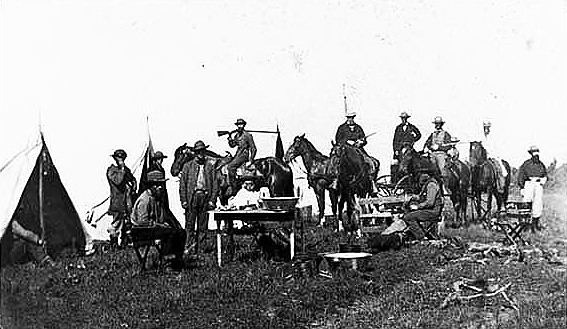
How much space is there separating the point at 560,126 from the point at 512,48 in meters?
0.67

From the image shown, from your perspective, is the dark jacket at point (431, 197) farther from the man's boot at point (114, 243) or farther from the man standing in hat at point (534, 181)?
the man's boot at point (114, 243)

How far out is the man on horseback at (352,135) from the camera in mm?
5852

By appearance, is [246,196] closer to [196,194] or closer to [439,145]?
[196,194]

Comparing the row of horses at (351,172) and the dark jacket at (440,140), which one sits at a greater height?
the dark jacket at (440,140)

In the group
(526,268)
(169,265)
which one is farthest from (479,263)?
(169,265)

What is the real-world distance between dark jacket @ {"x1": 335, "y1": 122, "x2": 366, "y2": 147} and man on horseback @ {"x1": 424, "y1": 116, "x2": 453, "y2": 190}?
0.50 metres

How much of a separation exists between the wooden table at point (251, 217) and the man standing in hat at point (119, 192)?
2.29ft

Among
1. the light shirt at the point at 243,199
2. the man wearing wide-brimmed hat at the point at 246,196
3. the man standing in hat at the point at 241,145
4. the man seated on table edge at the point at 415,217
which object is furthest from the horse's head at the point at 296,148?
the man seated on table edge at the point at 415,217

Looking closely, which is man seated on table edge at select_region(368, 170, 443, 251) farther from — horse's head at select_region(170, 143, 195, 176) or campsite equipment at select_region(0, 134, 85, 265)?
campsite equipment at select_region(0, 134, 85, 265)

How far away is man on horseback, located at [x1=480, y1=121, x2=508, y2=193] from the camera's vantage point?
227 inches

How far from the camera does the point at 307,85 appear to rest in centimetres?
584

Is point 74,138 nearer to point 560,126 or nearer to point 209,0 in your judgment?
point 209,0

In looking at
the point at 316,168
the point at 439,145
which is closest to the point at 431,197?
the point at 439,145

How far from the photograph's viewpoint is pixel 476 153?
5898 mm
